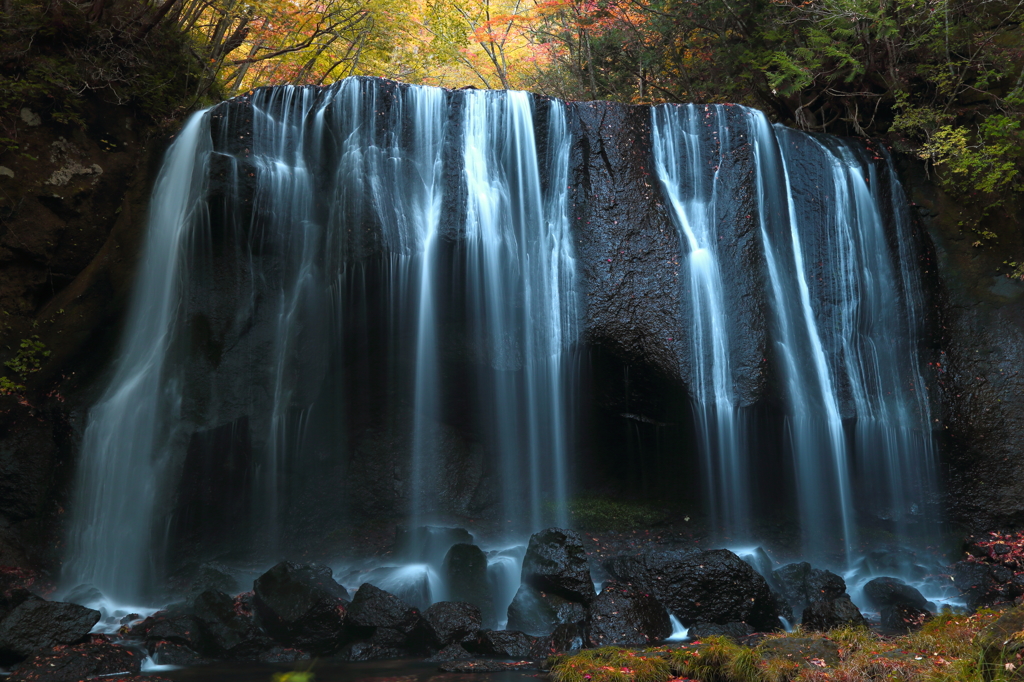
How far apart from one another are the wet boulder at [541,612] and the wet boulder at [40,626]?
163 inches

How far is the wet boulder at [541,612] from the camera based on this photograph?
6863 millimetres

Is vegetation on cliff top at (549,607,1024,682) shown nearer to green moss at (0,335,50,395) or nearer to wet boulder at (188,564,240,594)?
wet boulder at (188,564,240,594)

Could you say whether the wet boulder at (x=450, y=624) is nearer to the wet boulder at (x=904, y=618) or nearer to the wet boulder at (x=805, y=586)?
the wet boulder at (x=805, y=586)

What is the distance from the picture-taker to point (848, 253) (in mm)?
10031

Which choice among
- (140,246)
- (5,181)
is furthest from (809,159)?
(5,181)

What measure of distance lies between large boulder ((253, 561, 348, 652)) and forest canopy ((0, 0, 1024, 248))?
7890 millimetres

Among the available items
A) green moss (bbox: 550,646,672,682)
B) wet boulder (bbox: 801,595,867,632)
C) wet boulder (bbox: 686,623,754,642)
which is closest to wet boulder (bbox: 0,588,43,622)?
green moss (bbox: 550,646,672,682)

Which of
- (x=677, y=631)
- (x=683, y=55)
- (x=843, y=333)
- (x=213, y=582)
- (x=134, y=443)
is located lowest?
(x=677, y=631)

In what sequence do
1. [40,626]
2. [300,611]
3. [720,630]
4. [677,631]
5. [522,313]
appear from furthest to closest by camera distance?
[522,313], [677,631], [720,630], [300,611], [40,626]

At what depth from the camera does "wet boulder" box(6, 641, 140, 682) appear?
17.8ft

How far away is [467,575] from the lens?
25.7ft

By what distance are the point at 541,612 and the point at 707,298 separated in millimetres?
4625

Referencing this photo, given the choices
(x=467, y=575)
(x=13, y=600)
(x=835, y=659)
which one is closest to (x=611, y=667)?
(x=835, y=659)

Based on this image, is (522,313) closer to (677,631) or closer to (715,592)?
(715,592)
